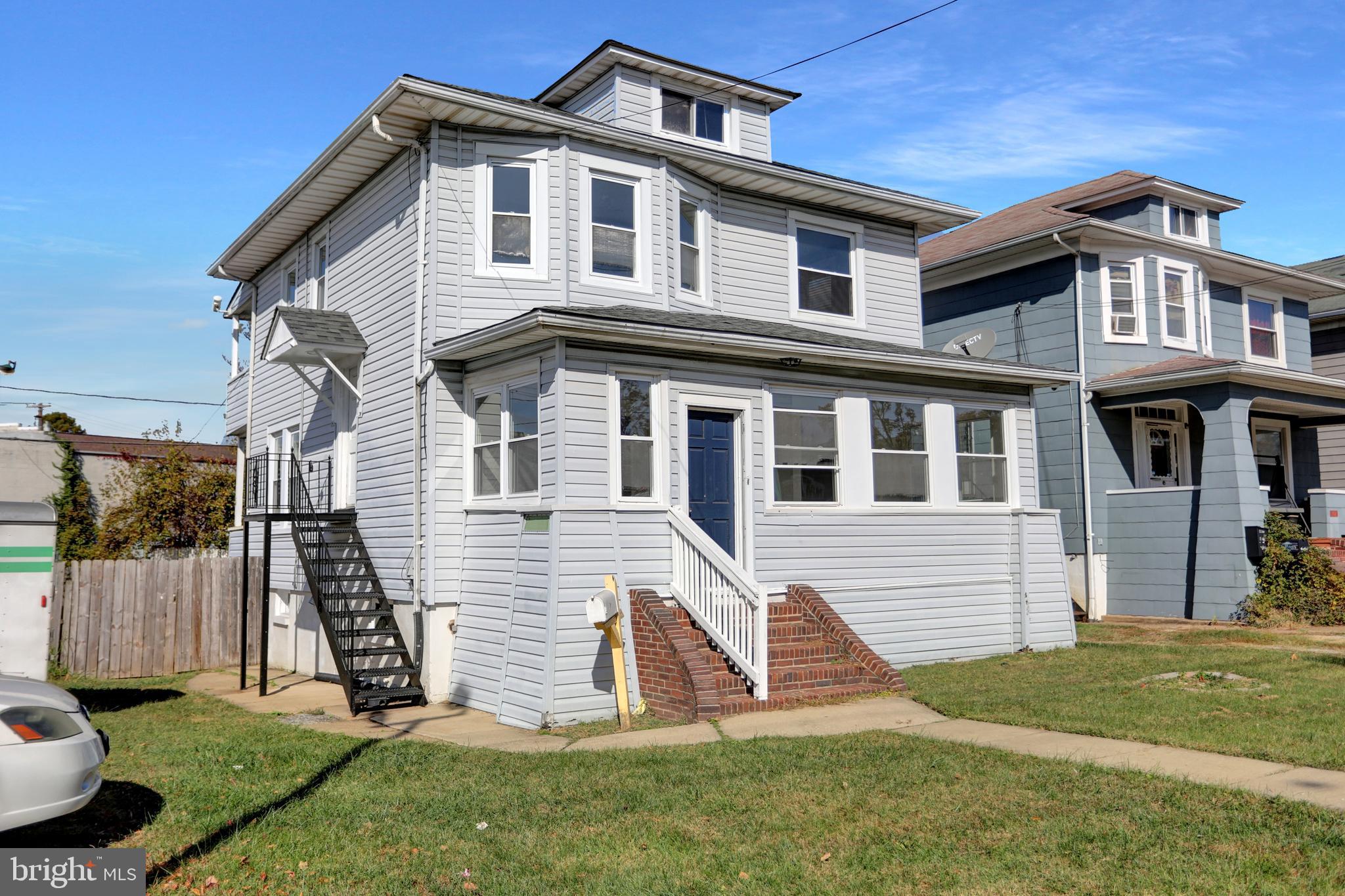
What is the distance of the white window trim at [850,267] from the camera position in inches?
638

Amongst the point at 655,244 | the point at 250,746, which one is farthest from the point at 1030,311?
the point at 250,746

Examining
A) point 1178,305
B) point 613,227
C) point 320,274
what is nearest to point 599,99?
point 613,227

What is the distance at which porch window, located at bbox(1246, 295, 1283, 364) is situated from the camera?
23.3m

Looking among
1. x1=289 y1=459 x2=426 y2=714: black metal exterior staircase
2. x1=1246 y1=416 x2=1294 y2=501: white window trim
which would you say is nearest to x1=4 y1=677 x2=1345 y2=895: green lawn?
x1=289 y1=459 x2=426 y2=714: black metal exterior staircase

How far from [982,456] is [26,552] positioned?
1241 cm

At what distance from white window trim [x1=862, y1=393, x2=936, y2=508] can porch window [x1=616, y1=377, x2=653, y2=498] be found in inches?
139

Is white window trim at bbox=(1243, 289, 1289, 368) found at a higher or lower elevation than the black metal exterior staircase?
higher

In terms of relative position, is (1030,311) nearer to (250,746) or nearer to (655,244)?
(655,244)

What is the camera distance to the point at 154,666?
1709 centimetres

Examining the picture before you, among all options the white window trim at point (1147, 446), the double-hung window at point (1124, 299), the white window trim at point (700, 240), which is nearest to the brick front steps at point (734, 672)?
the white window trim at point (700, 240)

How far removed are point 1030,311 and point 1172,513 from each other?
4.85 m

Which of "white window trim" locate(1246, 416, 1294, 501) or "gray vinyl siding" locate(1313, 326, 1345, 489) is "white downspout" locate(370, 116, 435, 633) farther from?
"gray vinyl siding" locate(1313, 326, 1345, 489)

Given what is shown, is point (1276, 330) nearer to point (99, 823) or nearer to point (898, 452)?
point (898, 452)

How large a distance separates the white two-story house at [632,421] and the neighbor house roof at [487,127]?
0.06m
